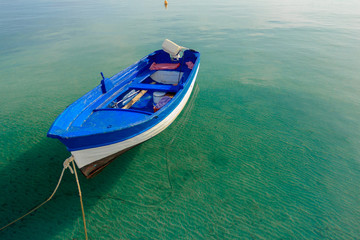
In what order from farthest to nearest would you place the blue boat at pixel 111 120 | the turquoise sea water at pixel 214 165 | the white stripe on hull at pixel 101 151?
1. the white stripe on hull at pixel 101 151
2. the blue boat at pixel 111 120
3. the turquoise sea water at pixel 214 165

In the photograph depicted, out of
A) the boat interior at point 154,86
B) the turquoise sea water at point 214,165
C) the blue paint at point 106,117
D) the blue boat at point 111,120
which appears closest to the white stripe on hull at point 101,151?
the blue boat at point 111,120

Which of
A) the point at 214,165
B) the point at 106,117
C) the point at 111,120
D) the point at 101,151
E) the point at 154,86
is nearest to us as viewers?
the point at 101,151

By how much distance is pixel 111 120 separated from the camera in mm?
6621

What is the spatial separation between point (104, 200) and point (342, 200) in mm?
Result: 7808

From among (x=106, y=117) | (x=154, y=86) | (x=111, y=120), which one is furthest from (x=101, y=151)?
(x=154, y=86)

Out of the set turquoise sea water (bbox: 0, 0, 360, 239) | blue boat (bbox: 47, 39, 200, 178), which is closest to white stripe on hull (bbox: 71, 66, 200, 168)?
blue boat (bbox: 47, 39, 200, 178)

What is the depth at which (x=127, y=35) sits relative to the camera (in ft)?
89.6

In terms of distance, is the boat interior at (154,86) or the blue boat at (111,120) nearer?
the blue boat at (111,120)

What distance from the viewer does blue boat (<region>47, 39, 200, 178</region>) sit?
562 centimetres

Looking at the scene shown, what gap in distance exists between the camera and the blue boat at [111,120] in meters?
5.62

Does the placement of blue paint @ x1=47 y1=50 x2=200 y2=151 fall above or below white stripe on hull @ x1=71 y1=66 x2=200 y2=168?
above

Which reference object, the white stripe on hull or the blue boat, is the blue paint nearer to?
the blue boat

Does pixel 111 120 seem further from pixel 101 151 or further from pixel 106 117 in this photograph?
pixel 101 151

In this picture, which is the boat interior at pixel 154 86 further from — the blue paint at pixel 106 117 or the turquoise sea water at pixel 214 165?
the turquoise sea water at pixel 214 165
